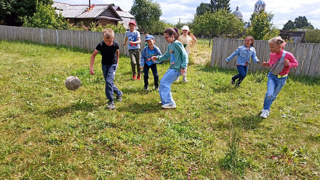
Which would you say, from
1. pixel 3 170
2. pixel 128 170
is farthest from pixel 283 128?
pixel 3 170

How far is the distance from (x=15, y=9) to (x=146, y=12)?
133ft

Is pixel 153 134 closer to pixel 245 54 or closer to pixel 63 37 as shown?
pixel 245 54

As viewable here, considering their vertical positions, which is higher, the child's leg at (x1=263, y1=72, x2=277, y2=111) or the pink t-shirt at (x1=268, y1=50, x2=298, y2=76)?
the pink t-shirt at (x1=268, y1=50, x2=298, y2=76)

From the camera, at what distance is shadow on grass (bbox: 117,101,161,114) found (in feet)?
15.8

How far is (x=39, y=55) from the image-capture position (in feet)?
38.5

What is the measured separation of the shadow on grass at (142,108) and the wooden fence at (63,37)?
7.16 meters

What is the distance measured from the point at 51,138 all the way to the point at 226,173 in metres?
2.91

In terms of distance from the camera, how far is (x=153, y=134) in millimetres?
3799

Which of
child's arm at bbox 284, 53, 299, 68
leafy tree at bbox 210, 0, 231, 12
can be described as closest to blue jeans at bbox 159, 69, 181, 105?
child's arm at bbox 284, 53, 299, 68

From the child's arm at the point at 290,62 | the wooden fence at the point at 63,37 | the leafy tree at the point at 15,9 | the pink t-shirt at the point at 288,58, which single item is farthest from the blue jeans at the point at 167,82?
the leafy tree at the point at 15,9

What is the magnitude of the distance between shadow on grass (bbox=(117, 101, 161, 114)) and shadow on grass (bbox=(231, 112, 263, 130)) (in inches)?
71.5

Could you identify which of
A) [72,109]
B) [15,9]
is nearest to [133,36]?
[72,109]

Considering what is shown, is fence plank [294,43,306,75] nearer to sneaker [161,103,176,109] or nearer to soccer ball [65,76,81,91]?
sneaker [161,103,176,109]

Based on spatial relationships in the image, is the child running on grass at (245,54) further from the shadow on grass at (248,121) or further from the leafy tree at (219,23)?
the leafy tree at (219,23)
